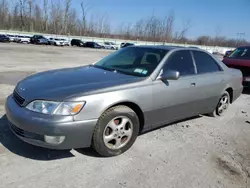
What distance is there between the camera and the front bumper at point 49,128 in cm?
271

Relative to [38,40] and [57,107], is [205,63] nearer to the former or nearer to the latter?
[57,107]

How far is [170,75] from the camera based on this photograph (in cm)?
358

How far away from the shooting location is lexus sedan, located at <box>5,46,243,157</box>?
279 centimetres

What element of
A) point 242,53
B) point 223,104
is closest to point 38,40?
point 242,53

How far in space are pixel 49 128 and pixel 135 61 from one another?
198cm

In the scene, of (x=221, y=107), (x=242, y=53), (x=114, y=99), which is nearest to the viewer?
(x=114, y=99)

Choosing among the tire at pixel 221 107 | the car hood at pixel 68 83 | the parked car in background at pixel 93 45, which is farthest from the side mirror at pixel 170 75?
the parked car in background at pixel 93 45

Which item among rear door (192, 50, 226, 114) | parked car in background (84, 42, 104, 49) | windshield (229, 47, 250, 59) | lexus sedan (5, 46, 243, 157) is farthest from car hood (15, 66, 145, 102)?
parked car in background (84, 42, 104, 49)

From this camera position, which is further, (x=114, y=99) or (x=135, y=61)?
(x=135, y=61)

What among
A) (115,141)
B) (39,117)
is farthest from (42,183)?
(115,141)

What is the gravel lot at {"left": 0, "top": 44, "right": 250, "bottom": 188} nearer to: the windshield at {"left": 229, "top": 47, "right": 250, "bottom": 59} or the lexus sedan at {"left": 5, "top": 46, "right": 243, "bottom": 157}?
the lexus sedan at {"left": 5, "top": 46, "right": 243, "bottom": 157}

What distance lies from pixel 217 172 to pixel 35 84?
269 cm

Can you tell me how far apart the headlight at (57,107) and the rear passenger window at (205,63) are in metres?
2.59

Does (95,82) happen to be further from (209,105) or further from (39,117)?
(209,105)
